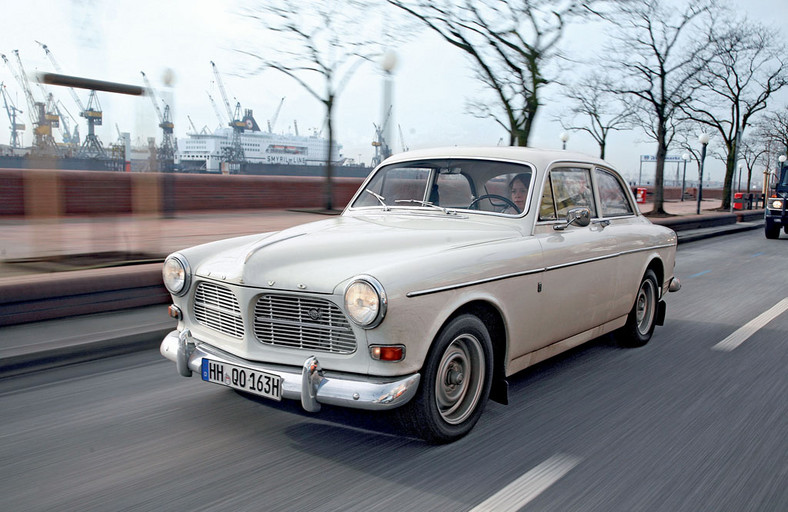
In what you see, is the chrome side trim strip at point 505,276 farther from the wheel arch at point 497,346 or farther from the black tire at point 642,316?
the black tire at point 642,316

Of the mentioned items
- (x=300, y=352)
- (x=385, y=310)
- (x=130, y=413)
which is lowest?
(x=130, y=413)

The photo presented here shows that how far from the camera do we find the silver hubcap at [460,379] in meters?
3.74

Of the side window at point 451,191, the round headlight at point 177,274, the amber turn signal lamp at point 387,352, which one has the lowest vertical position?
the amber turn signal lamp at point 387,352

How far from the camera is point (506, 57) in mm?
19000

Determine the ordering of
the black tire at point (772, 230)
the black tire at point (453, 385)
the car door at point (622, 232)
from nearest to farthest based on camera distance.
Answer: the black tire at point (453, 385) < the car door at point (622, 232) < the black tire at point (772, 230)

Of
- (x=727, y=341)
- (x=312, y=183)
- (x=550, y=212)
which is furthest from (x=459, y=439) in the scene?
(x=312, y=183)

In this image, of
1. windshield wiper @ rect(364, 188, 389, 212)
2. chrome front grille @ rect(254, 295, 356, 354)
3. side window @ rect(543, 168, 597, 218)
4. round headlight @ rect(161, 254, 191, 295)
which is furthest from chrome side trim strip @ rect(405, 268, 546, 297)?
round headlight @ rect(161, 254, 191, 295)

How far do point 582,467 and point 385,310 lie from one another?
1276 mm

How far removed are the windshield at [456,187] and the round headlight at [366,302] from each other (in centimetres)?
176

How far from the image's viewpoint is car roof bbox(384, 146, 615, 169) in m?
5.01

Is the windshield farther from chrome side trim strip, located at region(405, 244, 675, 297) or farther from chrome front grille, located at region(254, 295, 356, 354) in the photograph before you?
chrome front grille, located at region(254, 295, 356, 354)

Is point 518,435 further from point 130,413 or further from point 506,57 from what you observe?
point 506,57

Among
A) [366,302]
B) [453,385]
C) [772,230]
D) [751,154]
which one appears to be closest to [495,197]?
[453,385]

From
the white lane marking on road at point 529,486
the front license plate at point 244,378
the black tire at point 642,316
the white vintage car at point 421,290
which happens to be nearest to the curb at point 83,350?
the white vintage car at point 421,290
